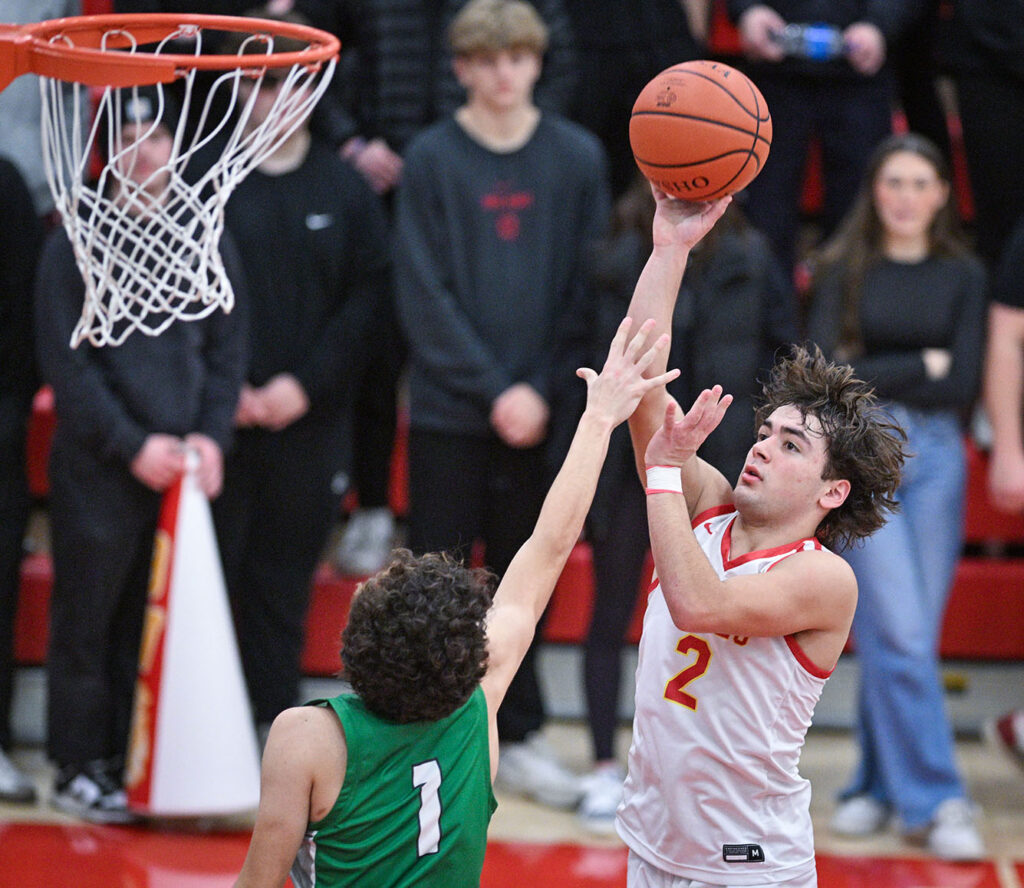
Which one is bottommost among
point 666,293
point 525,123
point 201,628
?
point 201,628

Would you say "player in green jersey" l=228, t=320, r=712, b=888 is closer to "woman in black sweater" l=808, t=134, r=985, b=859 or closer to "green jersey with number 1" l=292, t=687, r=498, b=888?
"green jersey with number 1" l=292, t=687, r=498, b=888

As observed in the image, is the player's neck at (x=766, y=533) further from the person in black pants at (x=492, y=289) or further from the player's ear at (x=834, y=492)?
the person in black pants at (x=492, y=289)

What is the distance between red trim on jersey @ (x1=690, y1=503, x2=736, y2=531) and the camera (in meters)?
3.10

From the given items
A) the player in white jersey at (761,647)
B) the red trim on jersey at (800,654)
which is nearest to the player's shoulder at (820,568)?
the player in white jersey at (761,647)

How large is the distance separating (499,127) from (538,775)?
93.6 inches

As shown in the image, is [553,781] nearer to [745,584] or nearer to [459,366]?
[459,366]

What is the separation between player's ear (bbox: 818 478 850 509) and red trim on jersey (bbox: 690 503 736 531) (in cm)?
24

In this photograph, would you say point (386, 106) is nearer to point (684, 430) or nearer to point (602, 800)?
point (602, 800)

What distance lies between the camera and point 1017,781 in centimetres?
570

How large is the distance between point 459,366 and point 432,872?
2860 mm

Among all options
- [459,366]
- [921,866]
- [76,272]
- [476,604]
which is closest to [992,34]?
[459,366]

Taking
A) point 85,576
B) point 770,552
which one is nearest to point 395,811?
point 770,552

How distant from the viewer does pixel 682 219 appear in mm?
3148

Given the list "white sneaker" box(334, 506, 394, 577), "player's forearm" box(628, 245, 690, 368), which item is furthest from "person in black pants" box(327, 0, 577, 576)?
"player's forearm" box(628, 245, 690, 368)
